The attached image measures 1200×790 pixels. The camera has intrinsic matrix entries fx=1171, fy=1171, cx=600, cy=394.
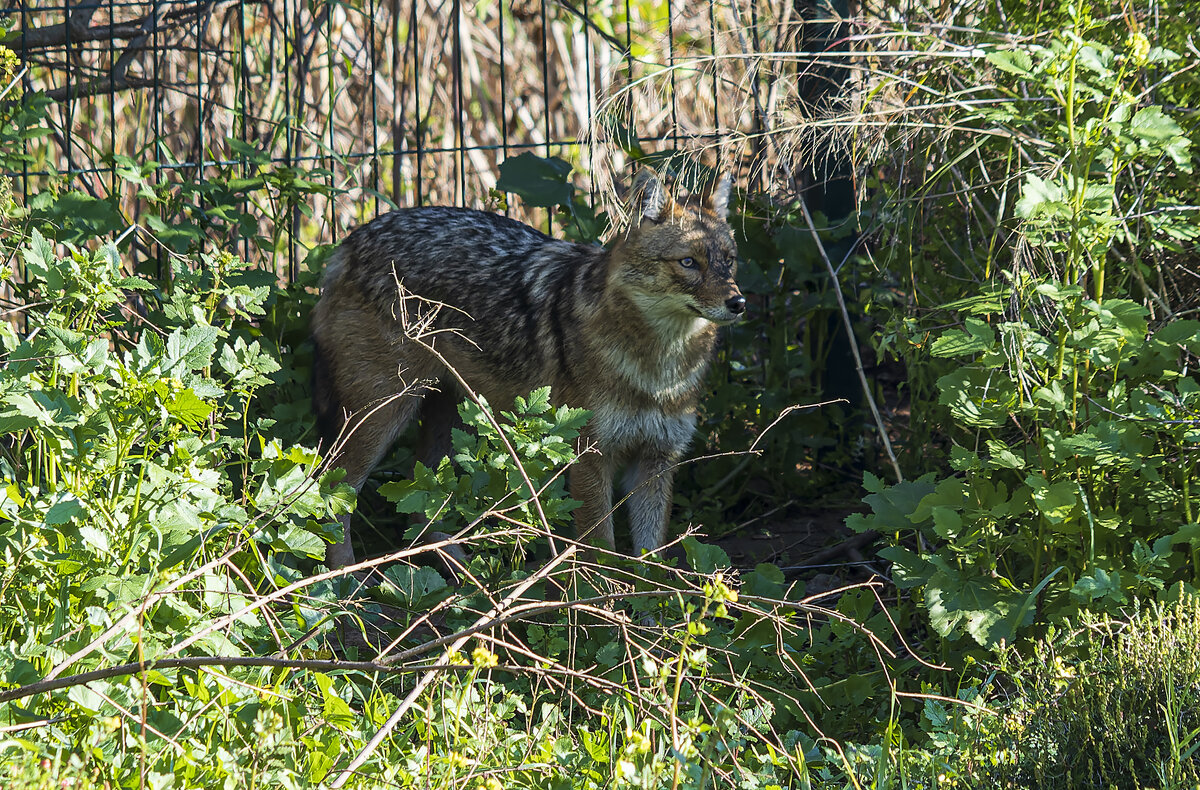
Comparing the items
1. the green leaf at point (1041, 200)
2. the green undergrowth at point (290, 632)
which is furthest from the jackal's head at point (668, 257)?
the green leaf at point (1041, 200)

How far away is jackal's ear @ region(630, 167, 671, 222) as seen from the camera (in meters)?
4.77

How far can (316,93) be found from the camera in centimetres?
915

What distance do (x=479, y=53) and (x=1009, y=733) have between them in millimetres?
8179

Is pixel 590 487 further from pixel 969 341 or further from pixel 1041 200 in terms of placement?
pixel 1041 200

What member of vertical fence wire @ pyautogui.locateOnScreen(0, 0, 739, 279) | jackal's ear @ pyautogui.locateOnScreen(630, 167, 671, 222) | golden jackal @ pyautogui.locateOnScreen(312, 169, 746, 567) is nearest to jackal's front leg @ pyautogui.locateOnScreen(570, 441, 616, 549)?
golden jackal @ pyautogui.locateOnScreen(312, 169, 746, 567)

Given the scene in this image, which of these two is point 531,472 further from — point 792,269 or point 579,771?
point 792,269

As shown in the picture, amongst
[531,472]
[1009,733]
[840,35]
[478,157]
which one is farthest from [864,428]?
[478,157]

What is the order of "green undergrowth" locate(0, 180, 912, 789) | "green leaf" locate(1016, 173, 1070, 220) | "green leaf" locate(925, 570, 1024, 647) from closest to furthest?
1. "green undergrowth" locate(0, 180, 912, 789)
2. "green leaf" locate(1016, 173, 1070, 220)
3. "green leaf" locate(925, 570, 1024, 647)

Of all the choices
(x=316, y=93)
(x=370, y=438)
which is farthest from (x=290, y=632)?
(x=316, y=93)

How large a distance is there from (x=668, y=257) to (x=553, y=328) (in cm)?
63

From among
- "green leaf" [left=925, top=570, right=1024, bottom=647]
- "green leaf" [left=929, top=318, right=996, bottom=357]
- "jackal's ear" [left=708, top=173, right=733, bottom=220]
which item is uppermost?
"jackal's ear" [left=708, top=173, right=733, bottom=220]

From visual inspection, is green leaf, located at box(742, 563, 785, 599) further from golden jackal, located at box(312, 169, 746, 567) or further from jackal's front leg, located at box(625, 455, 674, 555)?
jackal's front leg, located at box(625, 455, 674, 555)

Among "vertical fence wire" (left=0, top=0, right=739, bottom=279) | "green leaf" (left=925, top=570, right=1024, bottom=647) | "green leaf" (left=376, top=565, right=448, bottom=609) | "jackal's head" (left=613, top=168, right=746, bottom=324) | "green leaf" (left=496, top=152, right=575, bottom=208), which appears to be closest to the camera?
"green leaf" (left=925, top=570, right=1024, bottom=647)

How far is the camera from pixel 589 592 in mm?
3922
